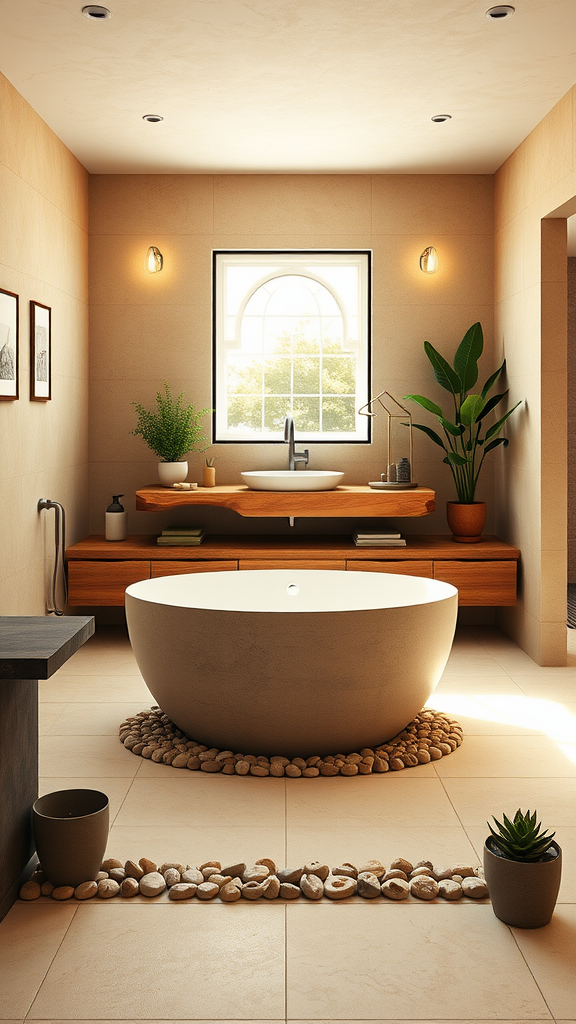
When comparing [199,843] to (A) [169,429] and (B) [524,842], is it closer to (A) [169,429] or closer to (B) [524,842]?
(B) [524,842]

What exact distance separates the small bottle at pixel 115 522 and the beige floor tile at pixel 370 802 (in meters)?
2.57

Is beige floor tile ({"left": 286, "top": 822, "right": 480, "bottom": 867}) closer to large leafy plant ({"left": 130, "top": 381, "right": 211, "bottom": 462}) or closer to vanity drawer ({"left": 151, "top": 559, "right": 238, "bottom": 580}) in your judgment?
vanity drawer ({"left": 151, "top": 559, "right": 238, "bottom": 580})

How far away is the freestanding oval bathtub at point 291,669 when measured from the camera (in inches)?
127

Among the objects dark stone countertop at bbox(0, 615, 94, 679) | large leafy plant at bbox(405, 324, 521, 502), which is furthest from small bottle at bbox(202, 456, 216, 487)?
dark stone countertop at bbox(0, 615, 94, 679)

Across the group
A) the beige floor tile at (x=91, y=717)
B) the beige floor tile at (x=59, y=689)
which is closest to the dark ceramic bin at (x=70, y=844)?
the beige floor tile at (x=91, y=717)

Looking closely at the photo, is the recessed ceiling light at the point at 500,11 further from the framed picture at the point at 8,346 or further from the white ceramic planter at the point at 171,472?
the white ceramic planter at the point at 171,472

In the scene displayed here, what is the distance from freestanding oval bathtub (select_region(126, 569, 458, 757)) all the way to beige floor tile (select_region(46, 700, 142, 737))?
1.16 ft

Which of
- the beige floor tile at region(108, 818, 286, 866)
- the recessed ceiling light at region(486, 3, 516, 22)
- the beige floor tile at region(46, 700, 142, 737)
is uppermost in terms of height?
the recessed ceiling light at region(486, 3, 516, 22)

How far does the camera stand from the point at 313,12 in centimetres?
349

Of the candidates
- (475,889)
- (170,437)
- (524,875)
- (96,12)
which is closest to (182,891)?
(475,889)

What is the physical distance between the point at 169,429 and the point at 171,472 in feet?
0.84

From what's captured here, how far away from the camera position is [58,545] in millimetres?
4820

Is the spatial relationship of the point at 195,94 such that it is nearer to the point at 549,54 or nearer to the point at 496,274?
the point at 549,54

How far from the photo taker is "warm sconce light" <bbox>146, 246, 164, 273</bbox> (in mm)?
5688
